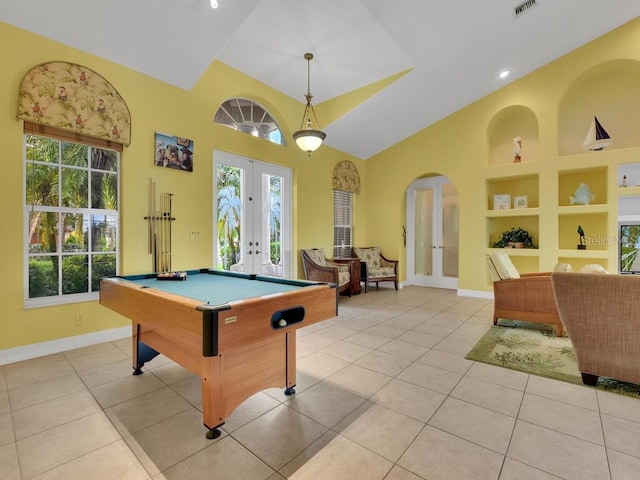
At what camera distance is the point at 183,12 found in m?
3.14

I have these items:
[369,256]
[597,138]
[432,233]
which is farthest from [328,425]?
[432,233]

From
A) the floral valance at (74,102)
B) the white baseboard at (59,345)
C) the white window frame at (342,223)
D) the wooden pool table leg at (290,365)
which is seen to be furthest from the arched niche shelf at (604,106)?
the white baseboard at (59,345)

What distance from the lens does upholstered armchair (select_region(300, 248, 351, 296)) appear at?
538cm

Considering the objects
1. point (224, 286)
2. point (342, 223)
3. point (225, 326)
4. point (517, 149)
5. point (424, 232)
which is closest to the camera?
point (225, 326)

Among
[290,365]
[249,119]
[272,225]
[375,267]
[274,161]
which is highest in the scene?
[249,119]

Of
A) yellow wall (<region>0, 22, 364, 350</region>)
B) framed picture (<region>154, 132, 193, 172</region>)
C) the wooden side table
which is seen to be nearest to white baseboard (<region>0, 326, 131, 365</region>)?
yellow wall (<region>0, 22, 364, 350</region>)

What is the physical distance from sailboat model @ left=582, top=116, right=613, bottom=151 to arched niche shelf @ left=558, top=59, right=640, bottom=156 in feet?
1.22

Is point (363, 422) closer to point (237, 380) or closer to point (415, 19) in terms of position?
point (237, 380)

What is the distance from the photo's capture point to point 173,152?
3934mm

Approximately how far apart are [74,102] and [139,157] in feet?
2.52

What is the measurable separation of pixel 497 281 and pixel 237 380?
3.60m

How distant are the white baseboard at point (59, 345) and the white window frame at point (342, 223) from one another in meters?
4.31

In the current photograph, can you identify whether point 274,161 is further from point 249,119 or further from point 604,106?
point 604,106

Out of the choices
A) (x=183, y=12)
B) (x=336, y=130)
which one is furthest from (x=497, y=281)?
(x=183, y=12)
